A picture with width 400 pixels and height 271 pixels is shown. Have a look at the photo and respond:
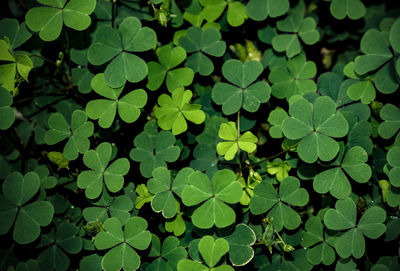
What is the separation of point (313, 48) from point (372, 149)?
3.57ft

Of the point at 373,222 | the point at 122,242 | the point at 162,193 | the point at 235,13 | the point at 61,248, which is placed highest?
the point at 235,13

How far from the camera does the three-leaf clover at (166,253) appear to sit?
6.84 ft

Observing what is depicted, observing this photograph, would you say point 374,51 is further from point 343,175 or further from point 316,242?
point 316,242

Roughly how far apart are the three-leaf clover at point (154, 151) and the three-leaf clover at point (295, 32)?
1.17 meters

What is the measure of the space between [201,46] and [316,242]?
1.73 m

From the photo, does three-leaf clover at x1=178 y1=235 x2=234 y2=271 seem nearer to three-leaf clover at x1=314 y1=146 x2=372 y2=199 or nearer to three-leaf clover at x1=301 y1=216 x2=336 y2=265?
→ three-leaf clover at x1=301 y1=216 x2=336 y2=265

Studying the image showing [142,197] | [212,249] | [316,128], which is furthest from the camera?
[142,197]

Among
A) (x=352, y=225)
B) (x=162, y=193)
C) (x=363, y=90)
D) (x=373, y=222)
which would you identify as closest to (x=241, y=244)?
(x=162, y=193)

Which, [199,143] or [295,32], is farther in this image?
[295,32]

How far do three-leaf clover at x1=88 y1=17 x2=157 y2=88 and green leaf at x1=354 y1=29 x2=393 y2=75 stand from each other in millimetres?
1543

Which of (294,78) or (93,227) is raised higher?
(294,78)

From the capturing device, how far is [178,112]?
2.23 metres

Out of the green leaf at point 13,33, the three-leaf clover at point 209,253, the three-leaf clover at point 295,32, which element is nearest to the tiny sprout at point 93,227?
the three-leaf clover at point 209,253

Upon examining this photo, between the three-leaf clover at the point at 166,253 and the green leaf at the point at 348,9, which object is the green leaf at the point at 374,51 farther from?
the three-leaf clover at the point at 166,253
